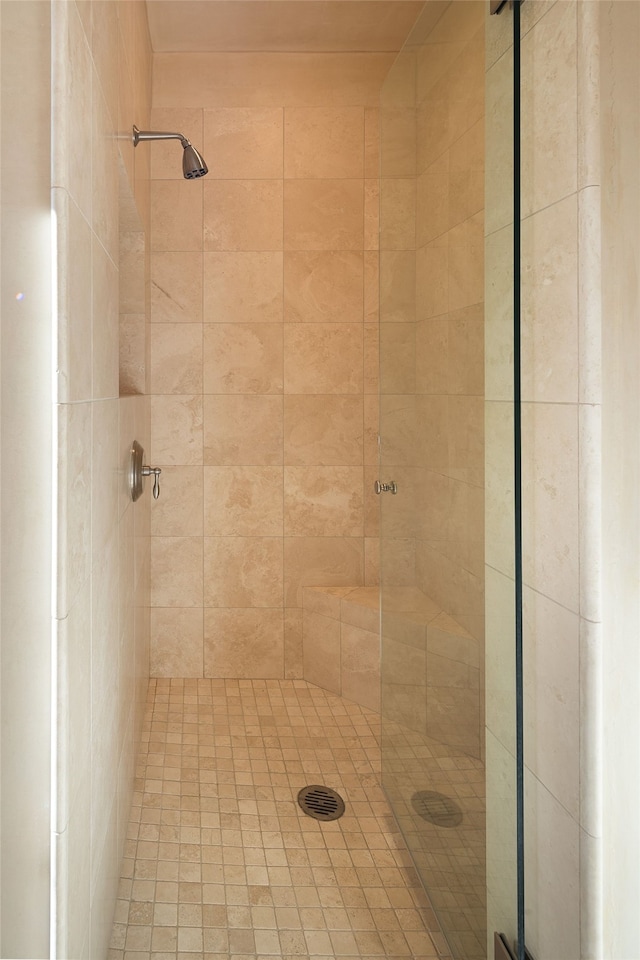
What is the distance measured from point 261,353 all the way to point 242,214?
59 cm

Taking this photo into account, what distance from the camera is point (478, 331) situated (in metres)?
1.30

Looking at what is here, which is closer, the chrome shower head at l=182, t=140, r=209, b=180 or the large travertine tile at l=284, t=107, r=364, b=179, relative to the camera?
the chrome shower head at l=182, t=140, r=209, b=180

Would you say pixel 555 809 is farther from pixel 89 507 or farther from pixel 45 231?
pixel 45 231

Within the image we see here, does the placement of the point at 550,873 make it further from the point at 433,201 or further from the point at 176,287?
the point at 176,287

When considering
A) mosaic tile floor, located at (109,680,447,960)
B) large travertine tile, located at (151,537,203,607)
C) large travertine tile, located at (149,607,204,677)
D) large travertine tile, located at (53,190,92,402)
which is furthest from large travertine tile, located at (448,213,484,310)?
large travertine tile, located at (149,607,204,677)

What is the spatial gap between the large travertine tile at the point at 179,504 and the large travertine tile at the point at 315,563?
42 cm

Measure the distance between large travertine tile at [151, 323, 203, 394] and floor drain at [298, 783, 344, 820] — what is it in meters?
1.70

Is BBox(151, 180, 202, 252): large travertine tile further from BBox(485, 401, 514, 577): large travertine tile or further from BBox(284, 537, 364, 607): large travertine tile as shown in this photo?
BBox(485, 401, 514, 577): large travertine tile

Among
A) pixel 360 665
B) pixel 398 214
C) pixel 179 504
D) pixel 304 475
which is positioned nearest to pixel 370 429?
pixel 304 475

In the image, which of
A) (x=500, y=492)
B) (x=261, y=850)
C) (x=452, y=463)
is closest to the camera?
(x=500, y=492)

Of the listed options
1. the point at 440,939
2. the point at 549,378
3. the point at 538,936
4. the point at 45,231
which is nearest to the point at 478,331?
the point at 549,378

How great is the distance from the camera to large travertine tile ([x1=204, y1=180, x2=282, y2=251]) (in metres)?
2.99

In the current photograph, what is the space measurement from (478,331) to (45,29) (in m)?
0.82

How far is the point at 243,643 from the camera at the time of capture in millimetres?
3100
